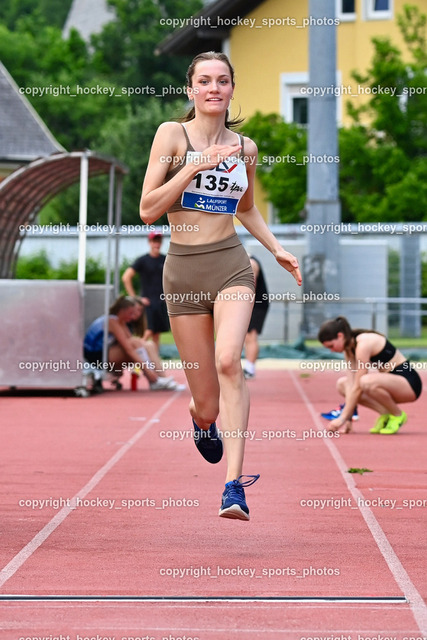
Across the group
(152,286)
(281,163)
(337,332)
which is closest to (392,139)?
(281,163)

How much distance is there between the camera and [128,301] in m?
15.9

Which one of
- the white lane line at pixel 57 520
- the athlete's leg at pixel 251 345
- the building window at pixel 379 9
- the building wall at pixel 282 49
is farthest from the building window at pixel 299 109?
the white lane line at pixel 57 520

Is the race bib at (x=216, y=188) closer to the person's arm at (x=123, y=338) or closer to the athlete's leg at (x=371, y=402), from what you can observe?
the athlete's leg at (x=371, y=402)

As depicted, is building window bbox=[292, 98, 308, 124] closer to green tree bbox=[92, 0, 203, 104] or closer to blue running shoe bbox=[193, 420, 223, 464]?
green tree bbox=[92, 0, 203, 104]

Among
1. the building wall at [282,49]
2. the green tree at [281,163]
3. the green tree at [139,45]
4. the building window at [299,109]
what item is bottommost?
the green tree at [281,163]

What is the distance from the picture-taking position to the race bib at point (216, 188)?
→ 6414 mm

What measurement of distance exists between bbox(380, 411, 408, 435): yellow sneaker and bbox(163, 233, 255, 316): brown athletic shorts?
18.4ft

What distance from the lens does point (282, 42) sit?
3688 cm

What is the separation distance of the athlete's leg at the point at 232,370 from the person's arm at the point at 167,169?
0.56 m

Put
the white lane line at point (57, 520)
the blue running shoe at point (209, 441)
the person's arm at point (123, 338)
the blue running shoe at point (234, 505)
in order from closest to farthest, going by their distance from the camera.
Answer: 1. the white lane line at point (57, 520)
2. the blue running shoe at point (234, 505)
3. the blue running shoe at point (209, 441)
4. the person's arm at point (123, 338)

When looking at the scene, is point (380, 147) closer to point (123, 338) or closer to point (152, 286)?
point (152, 286)

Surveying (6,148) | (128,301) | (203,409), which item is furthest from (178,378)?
(6,148)

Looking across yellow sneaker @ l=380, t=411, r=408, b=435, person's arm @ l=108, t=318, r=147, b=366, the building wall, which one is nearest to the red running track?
yellow sneaker @ l=380, t=411, r=408, b=435

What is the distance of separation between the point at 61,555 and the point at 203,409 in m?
1.16
